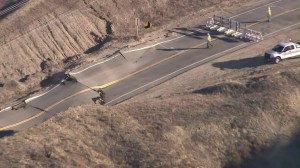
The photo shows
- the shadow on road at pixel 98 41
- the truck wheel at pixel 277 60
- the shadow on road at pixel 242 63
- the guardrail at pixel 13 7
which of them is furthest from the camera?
the guardrail at pixel 13 7

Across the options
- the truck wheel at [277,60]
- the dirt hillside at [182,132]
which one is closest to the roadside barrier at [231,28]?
the truck wheel at [277,60]

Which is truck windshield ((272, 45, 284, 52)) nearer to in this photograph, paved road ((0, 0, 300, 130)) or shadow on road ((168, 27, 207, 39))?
paved road ((0, 0, 300, 130))

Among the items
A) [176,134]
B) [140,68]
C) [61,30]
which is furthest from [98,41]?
[176,134]

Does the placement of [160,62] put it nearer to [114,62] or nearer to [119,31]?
[114,62]

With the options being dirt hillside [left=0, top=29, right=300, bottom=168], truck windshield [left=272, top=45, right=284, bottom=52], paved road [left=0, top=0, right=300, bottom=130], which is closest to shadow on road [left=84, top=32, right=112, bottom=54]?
paved road [left=0, top=0, right=300, bottom=130]

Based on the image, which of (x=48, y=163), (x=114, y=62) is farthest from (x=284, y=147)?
(x=114, y=62)

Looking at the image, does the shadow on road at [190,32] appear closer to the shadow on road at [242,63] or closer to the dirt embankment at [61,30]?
the dirt embankment at [61,30]

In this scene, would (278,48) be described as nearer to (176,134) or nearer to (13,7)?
(176,134)
